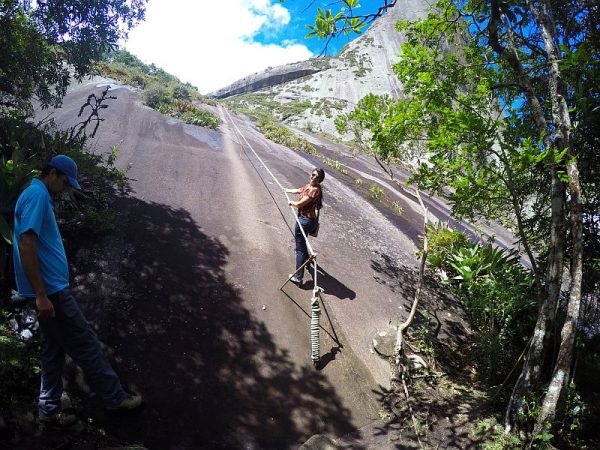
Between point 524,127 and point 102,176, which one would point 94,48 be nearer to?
point 102,176

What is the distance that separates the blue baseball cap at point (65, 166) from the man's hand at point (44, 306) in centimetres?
103

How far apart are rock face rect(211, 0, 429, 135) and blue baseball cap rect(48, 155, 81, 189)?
34557mm

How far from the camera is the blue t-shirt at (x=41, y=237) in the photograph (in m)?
2.96

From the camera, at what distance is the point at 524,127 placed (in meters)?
4.75

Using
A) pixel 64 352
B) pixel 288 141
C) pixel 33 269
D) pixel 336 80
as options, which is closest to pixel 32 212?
pixel 33 269

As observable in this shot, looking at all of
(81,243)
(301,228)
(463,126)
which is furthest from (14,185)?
(463,126)

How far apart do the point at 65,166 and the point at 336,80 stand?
50.3 metres

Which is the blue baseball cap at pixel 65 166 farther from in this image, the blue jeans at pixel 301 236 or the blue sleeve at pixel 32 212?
the blue jeans at pixel 301 236

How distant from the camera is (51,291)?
3.11 metres

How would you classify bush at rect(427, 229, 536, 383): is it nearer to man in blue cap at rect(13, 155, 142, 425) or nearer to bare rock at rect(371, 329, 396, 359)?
bare rock at rect(371, 329, 396, 359)

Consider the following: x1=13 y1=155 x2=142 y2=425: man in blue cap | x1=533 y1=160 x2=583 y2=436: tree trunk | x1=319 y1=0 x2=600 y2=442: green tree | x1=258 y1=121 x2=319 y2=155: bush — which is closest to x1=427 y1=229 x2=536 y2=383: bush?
x1=319 y1=0 x2=600 y2=442: green tree

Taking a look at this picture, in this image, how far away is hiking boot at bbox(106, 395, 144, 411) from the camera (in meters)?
3.51

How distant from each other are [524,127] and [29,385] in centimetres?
623

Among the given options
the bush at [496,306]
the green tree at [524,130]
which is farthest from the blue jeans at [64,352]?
the bush at [496,306]
